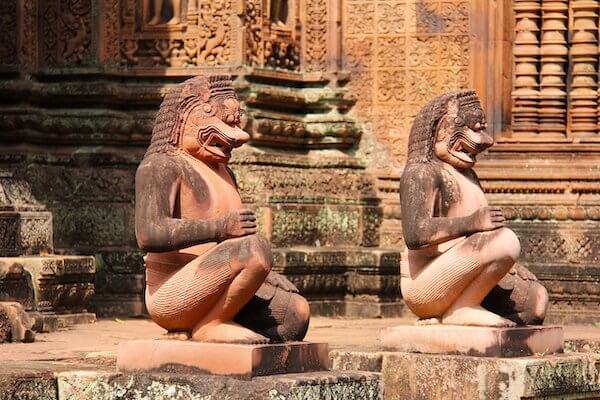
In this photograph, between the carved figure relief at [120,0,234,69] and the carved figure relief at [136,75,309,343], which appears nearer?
the carved figure relief at [136,75,309,343]

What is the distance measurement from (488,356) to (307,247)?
23.5 ft

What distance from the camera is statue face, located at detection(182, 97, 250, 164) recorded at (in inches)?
452

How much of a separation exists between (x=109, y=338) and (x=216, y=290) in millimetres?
4885

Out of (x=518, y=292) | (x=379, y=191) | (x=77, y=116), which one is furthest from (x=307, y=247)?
(x=518, y=292)

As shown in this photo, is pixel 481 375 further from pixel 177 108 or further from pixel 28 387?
pixel 28 387

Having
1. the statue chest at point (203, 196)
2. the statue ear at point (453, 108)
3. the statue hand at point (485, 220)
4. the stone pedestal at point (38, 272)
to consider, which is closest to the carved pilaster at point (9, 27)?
the stone pedestal at point (38, 272)

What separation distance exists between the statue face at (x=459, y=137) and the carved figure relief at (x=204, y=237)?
2170 mm

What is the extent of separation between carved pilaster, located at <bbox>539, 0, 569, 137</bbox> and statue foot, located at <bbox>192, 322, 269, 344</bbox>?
1015 cm

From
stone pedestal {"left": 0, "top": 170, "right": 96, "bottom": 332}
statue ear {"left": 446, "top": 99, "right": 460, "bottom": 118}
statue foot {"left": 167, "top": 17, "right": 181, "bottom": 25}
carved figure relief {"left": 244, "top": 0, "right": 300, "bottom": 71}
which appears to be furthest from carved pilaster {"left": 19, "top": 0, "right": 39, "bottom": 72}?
statue ear {"left": 446, "top": 99, "right": 460, "bottom": 118}

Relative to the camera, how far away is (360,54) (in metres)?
21.0

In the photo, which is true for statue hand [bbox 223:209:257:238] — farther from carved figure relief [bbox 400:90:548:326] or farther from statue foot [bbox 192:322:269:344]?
carved figure relief [bbox 400:90:548:326]

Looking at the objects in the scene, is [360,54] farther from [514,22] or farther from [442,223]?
[442,223]

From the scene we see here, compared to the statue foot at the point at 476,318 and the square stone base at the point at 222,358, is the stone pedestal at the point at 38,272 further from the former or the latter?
A: the square stone base at the point at 222,358

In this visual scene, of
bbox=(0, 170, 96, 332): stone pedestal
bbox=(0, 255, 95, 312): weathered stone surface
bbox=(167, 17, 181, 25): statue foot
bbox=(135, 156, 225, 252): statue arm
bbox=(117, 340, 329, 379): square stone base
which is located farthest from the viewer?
bbox=(167, 17, 181, 25): statue foot
